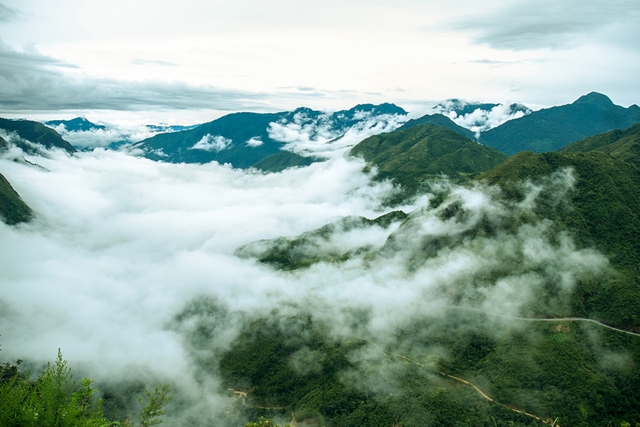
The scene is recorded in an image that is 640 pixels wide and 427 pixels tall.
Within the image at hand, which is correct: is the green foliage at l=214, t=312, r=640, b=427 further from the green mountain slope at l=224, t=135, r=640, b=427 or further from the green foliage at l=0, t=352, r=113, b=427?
the green foliage at l=0, t=352, r=113, b=427

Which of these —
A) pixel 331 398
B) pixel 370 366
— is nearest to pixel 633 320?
pixel 370 366

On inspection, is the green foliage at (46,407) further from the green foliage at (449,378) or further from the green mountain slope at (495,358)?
the green mountain slope at (495,358)

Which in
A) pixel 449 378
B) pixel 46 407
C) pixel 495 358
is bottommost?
pixel 449 378

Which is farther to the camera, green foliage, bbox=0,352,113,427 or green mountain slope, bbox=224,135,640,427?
green mountain slope, bbox=224,135,640,427

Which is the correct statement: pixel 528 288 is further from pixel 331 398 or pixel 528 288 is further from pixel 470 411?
pixel 331 398

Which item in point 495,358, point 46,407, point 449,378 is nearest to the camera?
point 46,407

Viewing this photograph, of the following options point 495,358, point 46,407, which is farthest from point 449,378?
point 46,407

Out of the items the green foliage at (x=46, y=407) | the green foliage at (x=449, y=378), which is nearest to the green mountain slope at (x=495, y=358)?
the green foliage at (x=449, y=378)

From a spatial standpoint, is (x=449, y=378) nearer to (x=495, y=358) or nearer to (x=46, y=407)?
(x=495, y=358)

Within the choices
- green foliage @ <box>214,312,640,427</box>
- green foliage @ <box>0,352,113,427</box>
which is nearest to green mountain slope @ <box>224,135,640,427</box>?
green foliage @ <box>214,312,640,427</box>

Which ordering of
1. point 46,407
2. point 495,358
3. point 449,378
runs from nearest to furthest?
point 46,407, point 449,378, point 495,358

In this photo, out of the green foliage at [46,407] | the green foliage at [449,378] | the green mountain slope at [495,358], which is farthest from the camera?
the green mountain slope at [495,358]

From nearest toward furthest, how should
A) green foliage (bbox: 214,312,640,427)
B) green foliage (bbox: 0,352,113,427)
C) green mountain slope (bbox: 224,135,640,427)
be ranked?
1. green foliage (bbox: 0,352,113,427)
2. green foliage (bbox: 214,312,640,427)
3. green mountain slope (bbox: 224,135,640,427)
